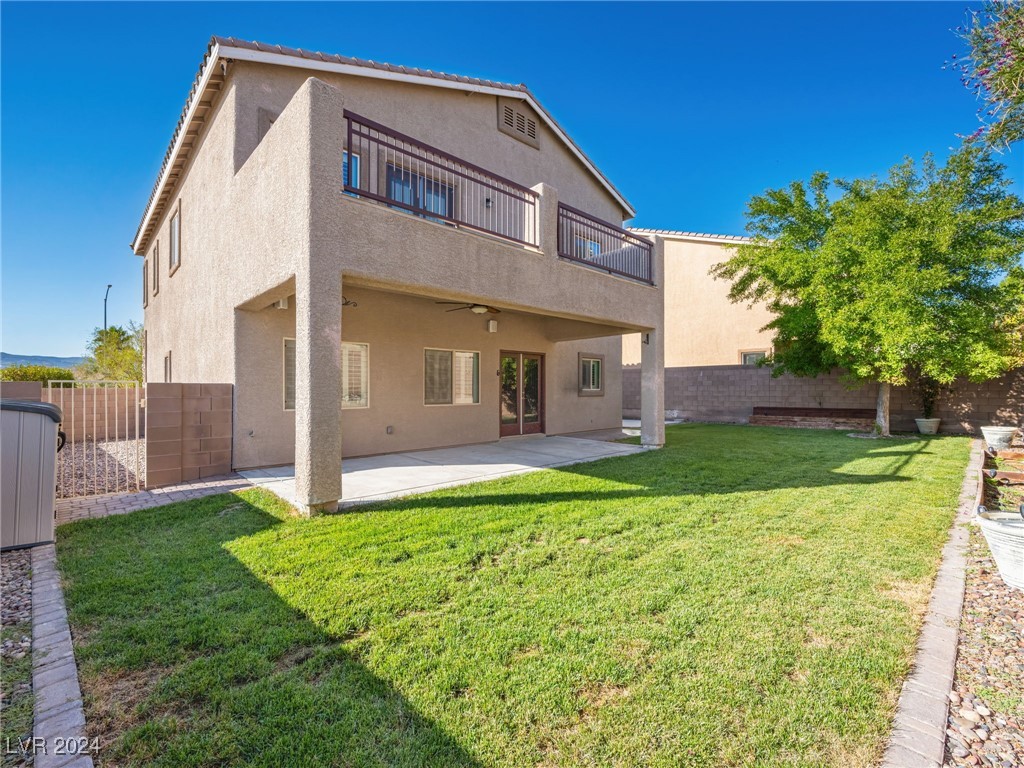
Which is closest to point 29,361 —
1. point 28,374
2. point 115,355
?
point 115,355

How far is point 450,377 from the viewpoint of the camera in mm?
11438

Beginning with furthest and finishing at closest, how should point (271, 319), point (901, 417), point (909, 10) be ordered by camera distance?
point (901, 417), point (909, 10), point (271, 319)

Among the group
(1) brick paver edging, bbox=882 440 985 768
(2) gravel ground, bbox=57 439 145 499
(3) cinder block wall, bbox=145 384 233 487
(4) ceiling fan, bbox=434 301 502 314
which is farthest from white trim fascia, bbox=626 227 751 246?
(2) gravel ground, bbox=57 439 145 499

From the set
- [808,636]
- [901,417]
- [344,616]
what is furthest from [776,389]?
[344,616]

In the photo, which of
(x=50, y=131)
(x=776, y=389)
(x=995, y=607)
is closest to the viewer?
(x=995, y=607)

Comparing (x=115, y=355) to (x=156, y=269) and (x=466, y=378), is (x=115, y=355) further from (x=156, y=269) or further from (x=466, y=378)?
(x=466, y=378)

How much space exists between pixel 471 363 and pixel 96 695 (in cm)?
978

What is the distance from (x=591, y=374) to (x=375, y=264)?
1042 cm

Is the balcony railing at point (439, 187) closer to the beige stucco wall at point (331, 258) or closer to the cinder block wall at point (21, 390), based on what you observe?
the beige stucco wall at point (331, 258)

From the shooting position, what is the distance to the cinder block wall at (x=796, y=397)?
45.3 ft

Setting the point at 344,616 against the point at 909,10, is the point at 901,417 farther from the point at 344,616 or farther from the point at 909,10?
the point at 344,616

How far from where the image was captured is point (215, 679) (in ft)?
8.46

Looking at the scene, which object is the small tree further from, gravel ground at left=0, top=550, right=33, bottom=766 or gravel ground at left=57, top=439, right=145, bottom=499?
gravel ground at left=0, top=550, right=33, bottom=766

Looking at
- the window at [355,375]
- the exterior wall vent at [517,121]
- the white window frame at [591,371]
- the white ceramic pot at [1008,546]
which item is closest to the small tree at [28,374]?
the window at [355,375]
